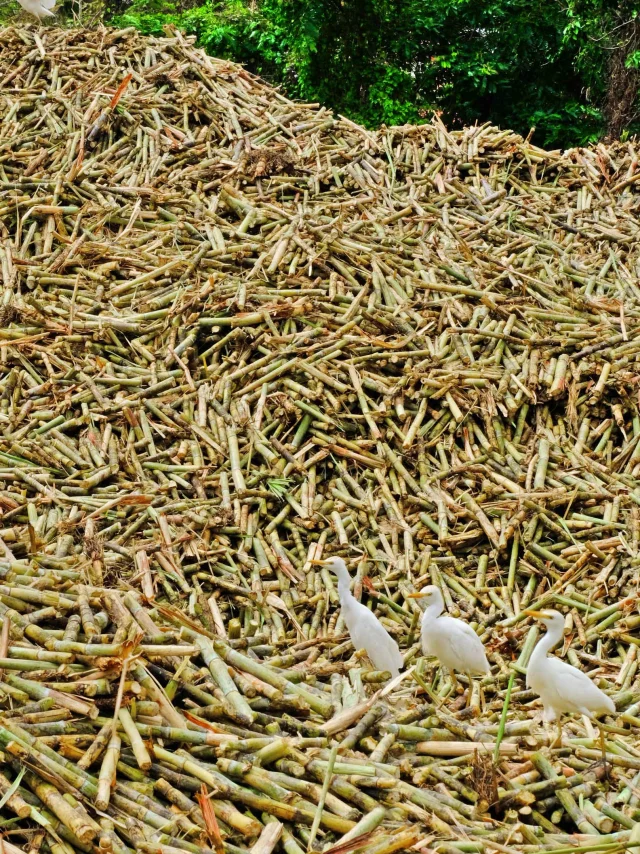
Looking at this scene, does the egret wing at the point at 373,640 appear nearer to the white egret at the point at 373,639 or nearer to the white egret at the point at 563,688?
the white egret at the point at 373,639

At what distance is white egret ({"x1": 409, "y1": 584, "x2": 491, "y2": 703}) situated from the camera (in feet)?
16.2

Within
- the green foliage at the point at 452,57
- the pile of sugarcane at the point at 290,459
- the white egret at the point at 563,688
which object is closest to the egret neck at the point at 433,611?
the pile of sugarcane at the point at 290,459

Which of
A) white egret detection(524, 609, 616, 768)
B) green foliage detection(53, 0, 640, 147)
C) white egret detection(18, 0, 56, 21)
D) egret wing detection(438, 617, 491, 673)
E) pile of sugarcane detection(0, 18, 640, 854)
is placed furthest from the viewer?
green foliage detection(53, 0, 640, 147)

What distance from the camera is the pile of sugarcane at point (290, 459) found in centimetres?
364

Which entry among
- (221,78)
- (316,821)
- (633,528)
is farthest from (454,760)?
(221,78)

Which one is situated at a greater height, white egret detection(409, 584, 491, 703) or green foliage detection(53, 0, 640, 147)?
green foliage detection(53, 0, 640, 147)

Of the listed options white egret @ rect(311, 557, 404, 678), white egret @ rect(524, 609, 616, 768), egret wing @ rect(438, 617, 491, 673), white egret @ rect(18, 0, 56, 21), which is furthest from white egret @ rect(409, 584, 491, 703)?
white egret @ rect(18, 0, 56, 21)

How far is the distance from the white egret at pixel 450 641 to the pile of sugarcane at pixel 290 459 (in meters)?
0.24

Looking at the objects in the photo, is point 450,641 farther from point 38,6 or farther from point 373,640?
point 38,6

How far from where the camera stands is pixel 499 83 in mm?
16703

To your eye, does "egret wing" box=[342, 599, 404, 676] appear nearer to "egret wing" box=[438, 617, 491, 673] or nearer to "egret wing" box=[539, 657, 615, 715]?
"egret wing" box=[438, 617, 491, 673]

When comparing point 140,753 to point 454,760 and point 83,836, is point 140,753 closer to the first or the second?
point 83,836

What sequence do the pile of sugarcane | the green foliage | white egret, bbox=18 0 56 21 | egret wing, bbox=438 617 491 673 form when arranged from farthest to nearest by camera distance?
1. the green foliage
2. white egret, bbox=18 0 56 21
3. egret wing, bbox=438 617 491 673
4. the pile of sugarcane

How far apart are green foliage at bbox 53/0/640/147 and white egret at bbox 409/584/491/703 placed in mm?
12356
